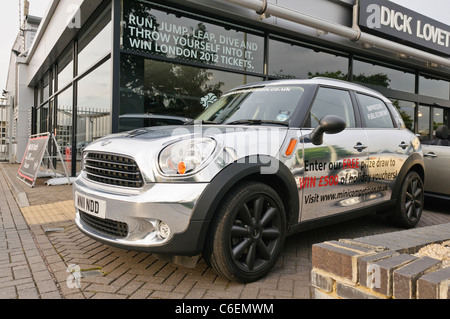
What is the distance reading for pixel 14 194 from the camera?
6.69 meters

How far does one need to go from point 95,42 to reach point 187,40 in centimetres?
215

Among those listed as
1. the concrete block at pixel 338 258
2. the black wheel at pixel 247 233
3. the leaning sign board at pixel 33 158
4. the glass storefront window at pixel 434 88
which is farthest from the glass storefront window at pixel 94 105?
the glass storefront window at pixel 434 88

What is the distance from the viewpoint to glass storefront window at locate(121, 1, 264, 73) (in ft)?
21.5

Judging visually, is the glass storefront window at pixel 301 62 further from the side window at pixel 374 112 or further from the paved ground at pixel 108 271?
the paved ground at pixel 108 271

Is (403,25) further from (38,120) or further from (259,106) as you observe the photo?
(38,120)

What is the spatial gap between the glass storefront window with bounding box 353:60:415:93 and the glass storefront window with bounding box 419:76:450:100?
0.61m

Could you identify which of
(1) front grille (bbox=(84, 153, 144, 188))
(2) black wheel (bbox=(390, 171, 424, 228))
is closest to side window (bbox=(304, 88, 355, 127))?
(2) black wheel (bbox=(390, 171, 424, 228))

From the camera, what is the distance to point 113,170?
2.61m

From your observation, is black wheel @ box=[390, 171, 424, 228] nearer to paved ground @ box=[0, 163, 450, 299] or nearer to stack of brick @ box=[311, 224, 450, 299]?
paved ground @ box=[0, 163, 450, 299]

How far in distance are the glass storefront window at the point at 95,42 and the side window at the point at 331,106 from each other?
4599 millimetres

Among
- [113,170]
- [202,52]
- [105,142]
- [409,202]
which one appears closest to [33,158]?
[202,52]

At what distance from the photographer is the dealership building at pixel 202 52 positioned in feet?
21.6
